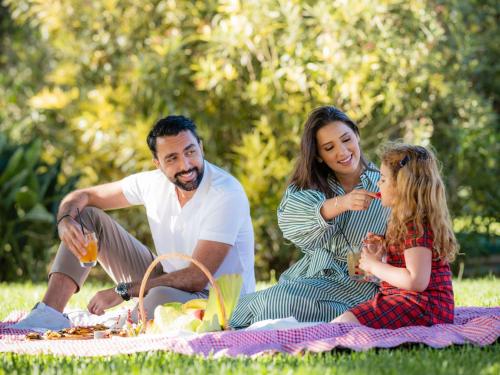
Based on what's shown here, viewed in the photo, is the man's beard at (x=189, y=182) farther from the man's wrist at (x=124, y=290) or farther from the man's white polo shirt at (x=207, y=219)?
the man's wrist at (x=124, y=290)

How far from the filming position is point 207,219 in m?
5.03

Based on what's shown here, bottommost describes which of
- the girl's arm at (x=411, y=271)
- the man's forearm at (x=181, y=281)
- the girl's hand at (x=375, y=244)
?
the man's forearm at (x=181, y=281)

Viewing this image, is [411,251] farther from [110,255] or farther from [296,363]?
[110,255]

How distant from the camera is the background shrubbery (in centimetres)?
851

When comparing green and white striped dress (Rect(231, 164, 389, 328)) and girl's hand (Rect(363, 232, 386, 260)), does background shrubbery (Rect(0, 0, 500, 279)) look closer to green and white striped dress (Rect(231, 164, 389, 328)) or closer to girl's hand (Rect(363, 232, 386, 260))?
green and white striped dress (Rect(231, 164, 389, 328))

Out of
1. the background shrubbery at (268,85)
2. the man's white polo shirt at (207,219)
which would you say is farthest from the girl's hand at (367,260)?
the background shrubbery at (268,85)

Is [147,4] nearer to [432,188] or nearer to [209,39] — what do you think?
[209,39]

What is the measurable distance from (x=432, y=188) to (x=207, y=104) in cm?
542

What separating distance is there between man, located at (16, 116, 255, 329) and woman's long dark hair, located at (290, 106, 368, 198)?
15.0 inches

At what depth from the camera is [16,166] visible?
30.3 ft

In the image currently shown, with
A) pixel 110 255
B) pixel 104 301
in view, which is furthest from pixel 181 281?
pixel 110 255

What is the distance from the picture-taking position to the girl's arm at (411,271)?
13.6 feet

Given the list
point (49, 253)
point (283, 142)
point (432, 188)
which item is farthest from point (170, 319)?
point (49, 253)

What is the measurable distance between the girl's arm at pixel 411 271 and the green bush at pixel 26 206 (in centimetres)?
538
